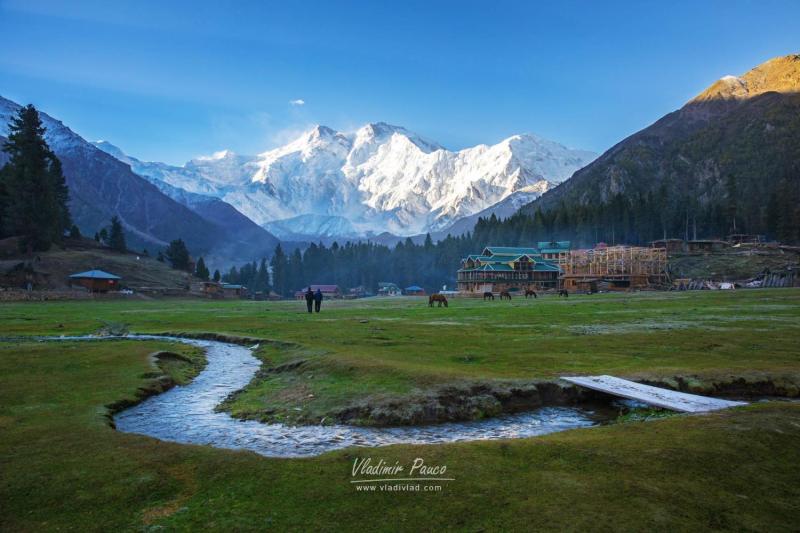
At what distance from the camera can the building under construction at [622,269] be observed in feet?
441

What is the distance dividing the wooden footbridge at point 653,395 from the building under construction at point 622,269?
11637 centimetres

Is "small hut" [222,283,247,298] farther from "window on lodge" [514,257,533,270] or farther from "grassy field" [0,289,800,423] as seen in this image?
"grassy field" [0,289,800,423]

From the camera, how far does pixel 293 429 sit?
50.5ft

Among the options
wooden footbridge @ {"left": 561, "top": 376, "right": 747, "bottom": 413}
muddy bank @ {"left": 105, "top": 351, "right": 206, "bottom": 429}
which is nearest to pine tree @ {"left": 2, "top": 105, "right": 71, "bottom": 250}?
muddy bank @ {"left": 105, "top": 351, "right": 206, "bottom": 429}

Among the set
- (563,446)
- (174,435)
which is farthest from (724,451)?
(174,435)

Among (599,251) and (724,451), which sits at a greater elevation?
(599,251)

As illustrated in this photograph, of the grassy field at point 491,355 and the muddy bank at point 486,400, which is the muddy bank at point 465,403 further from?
the grassy field at point 491,355

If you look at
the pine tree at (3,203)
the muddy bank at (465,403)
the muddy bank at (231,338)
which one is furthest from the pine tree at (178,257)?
the muddy bank at (465,403)

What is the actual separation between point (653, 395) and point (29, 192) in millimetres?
152456

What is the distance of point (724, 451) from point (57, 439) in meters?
15.3

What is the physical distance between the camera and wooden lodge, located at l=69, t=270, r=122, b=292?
395 ft

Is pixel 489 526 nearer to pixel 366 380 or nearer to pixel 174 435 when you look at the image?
pixel 174 435

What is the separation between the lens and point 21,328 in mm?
42750

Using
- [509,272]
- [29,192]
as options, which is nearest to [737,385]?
[509,272]
